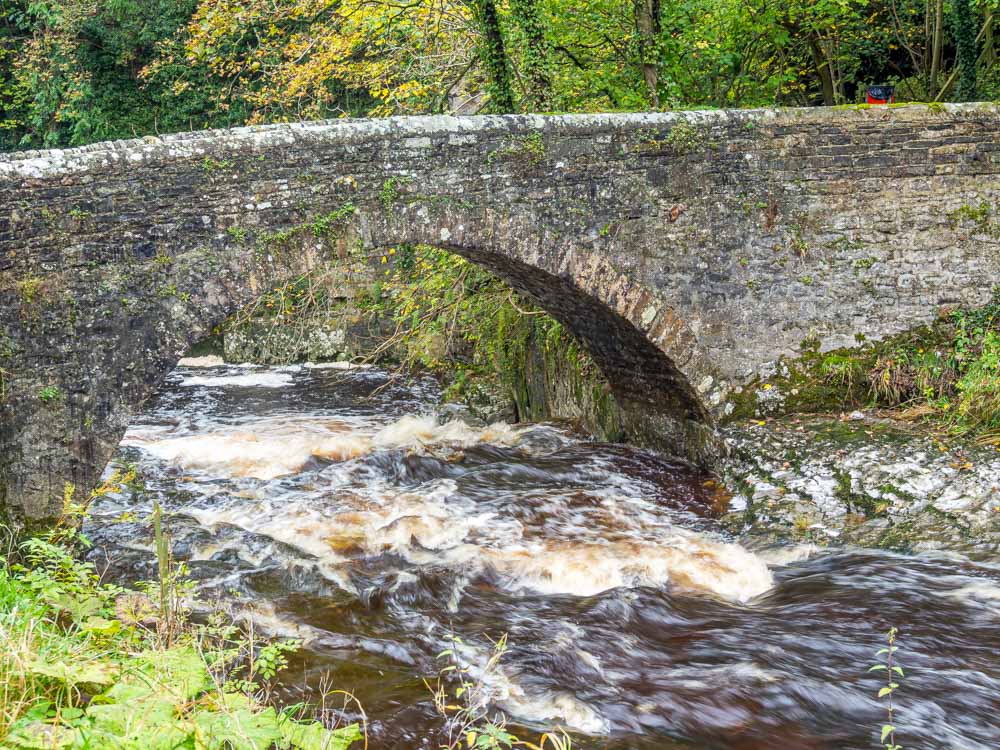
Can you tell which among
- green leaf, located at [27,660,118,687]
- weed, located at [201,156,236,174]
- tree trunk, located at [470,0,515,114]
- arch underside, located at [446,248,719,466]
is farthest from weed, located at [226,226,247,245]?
tree trunk, located at [470,0,515,114]

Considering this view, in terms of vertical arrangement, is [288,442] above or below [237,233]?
below

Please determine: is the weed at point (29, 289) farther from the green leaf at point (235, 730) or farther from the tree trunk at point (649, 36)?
the tree trunk at point (649, 36)

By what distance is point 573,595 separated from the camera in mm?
5773

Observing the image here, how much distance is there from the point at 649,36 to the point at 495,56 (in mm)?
1701

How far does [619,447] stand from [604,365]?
0.92 meters

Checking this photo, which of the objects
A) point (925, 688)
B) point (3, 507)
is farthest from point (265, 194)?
point (925, 688)

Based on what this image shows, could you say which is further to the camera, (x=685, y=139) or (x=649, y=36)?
(x=649, y=36)

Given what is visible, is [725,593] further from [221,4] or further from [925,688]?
[221,4]

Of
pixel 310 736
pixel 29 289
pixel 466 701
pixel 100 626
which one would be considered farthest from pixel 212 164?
pixel 310 736

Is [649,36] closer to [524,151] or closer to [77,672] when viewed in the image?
[524,151]

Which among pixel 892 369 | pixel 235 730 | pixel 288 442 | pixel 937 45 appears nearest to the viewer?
pixel 235 730

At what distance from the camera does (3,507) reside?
570 cm

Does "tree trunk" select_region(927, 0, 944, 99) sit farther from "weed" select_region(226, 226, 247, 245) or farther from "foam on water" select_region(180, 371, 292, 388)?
"foam on water" select_region(180, 371, 292, 388)

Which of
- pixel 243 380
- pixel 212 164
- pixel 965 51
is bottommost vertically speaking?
pixel 243 380
